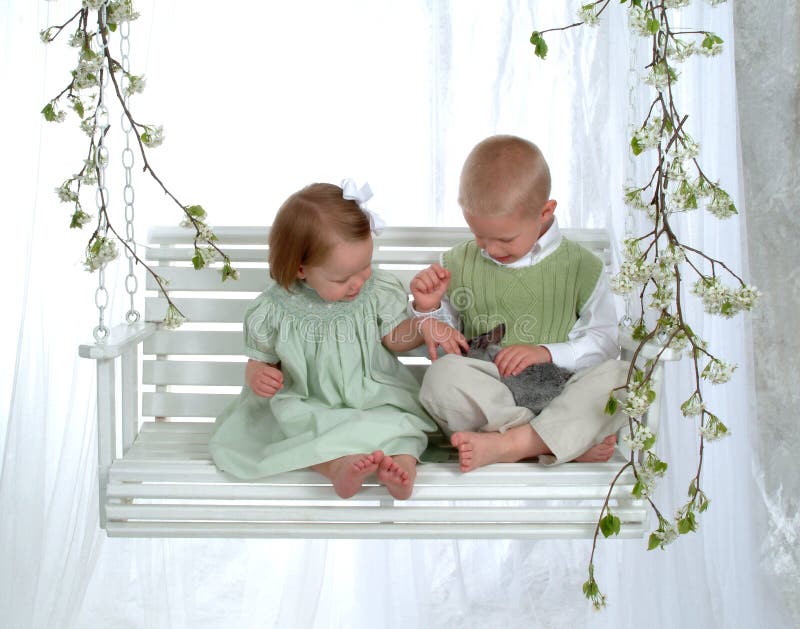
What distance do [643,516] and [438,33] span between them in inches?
48.1

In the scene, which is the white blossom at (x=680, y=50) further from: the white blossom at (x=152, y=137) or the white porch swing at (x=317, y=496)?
the white blossom at (x=152, y=137)

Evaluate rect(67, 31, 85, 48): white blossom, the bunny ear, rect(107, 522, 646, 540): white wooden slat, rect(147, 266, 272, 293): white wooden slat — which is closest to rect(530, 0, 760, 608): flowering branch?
rect(107, 522, 646, 540): white wooden slat

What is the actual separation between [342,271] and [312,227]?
0.10 m

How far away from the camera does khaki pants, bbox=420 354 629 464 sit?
1859 mm

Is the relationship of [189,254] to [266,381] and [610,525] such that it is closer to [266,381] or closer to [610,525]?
[266,381]

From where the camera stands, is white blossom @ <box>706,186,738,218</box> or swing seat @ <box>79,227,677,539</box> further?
swing seat @ <box>79,227,677,539</box>

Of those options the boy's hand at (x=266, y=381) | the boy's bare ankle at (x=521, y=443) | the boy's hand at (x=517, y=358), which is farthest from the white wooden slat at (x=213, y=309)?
the boy's bare ankle at (x=521, y=443)

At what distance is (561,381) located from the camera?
6.62 feet

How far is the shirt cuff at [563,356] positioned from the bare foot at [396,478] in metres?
0.45

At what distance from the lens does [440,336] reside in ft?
6.74

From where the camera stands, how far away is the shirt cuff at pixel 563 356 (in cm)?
205

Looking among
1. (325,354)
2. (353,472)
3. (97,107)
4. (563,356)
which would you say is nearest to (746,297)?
(563,356)

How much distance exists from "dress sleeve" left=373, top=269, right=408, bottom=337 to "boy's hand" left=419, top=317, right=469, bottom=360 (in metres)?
0.06

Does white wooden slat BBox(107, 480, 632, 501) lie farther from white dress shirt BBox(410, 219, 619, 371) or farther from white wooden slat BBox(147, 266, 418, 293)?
white wooden slat BBox(147, 266, 418, 293)
